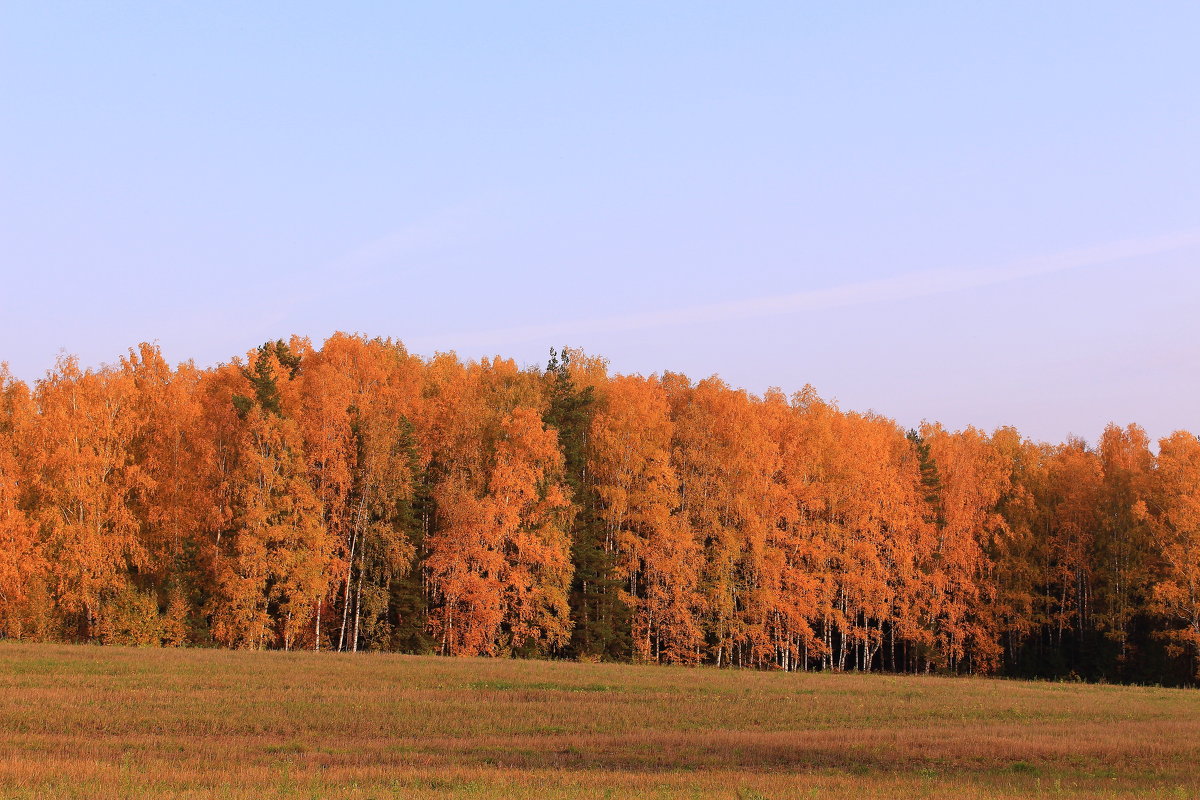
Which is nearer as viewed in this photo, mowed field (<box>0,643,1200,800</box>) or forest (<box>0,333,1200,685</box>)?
mowed field (<box>0,643,1200,800</box>)

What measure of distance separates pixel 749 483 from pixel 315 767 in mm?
46955

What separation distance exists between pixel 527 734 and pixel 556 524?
1242 inches

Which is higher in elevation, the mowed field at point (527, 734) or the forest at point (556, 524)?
the forest at point (556, 524)

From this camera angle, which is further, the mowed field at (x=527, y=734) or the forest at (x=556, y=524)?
the forest at (x=556, y=524)

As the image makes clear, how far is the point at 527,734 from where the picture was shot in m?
29.9

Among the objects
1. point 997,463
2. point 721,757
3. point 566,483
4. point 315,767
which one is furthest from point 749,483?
point 315,767

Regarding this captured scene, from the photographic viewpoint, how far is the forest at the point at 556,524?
181ft

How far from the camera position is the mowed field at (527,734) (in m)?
20.4

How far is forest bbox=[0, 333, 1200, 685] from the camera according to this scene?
181 ft

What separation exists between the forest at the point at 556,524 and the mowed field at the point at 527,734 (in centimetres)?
935

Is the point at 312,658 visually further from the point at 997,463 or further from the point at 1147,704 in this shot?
the point at 997,463

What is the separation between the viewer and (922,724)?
3372cm

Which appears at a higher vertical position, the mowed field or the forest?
the forest

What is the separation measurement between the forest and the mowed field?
9.35 meters
